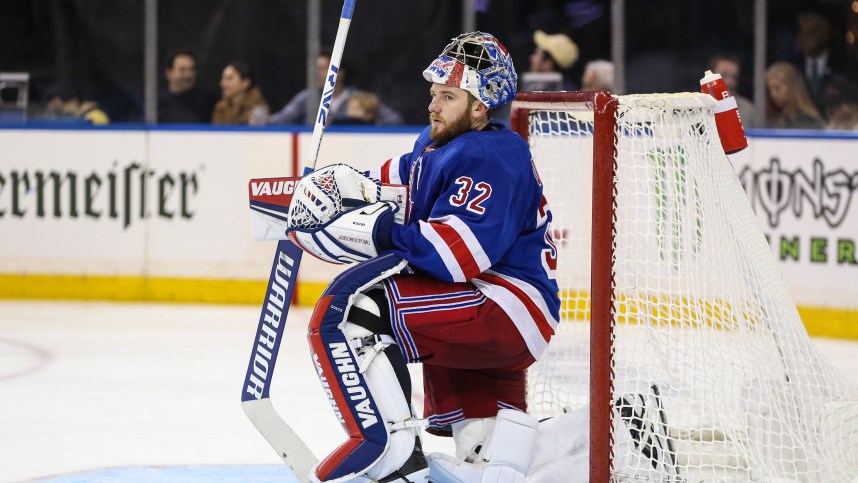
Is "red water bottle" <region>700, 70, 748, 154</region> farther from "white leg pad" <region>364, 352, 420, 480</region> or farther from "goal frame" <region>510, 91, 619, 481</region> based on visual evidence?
"white leg pad" <region>364, 352, 420, 480</region>

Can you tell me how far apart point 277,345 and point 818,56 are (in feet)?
13.9

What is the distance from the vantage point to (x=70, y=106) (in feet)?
23.8

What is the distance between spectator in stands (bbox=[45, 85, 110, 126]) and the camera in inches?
282

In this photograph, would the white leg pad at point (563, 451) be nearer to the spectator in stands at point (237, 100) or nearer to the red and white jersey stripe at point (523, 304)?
the red and white jersey stripe at point (523, 304)

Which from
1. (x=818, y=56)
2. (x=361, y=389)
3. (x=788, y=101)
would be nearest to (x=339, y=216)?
(x=361, y=389)

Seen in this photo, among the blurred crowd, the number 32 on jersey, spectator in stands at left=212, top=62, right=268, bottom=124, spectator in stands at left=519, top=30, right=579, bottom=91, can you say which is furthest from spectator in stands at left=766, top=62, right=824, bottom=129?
the number 32 on jersey

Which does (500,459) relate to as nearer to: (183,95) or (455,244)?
(455,244)

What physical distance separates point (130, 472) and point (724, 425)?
1509mm

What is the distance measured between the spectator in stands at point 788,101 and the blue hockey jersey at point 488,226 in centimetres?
356

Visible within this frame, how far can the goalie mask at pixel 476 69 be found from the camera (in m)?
3.08

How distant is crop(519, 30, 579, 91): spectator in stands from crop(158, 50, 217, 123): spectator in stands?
1.67 meters

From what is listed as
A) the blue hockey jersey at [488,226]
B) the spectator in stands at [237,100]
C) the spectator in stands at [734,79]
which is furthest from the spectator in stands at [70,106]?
Answer: the blue hockey jersey at [488,226]

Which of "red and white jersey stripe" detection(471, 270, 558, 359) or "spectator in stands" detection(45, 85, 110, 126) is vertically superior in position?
"spectator in stands" detection(45, 85, 110, 126)

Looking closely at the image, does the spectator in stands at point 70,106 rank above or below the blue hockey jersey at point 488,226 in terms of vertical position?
above
